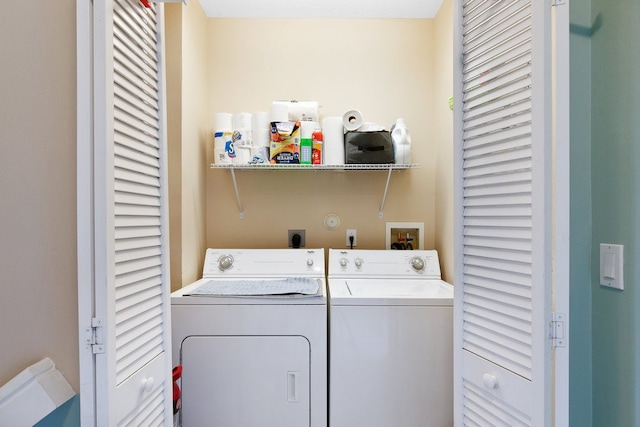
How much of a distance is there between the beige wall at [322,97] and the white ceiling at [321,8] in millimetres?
53

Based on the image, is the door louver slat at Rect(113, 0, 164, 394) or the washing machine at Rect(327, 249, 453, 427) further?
the washing machine at Rect(327, 249, 453, 427)

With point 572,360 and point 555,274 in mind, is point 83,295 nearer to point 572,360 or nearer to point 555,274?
point 555,274

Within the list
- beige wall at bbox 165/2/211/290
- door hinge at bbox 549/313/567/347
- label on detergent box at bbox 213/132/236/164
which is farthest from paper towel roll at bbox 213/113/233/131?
door hinge at bbox 549/313/567/347

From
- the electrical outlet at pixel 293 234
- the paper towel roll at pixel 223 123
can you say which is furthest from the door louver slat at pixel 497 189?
the paper towel roll at pixel 223 123

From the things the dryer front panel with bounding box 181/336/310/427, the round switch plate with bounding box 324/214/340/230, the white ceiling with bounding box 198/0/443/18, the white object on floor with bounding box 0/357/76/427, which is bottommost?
the dryer front panel with bounding box 181/336/310/427

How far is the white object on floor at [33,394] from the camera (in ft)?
2.44

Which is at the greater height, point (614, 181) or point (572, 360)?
point (614, 181)

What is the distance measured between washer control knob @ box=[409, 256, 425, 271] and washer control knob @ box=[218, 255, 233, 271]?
117cm

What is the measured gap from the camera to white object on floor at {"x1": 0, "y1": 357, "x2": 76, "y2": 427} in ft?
2.44

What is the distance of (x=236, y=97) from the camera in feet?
7.68

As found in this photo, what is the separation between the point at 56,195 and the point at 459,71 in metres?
1.39

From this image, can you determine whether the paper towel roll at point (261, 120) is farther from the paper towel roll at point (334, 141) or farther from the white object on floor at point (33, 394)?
the white object on floor at point (33, 394)

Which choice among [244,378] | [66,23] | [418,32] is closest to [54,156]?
[66,23]

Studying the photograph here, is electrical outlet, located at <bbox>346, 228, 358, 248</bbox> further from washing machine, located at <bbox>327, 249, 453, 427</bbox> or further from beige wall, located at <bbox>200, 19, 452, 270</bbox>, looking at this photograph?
washing machine, located at <bbox>327, 249, 453, 427</bbox>
